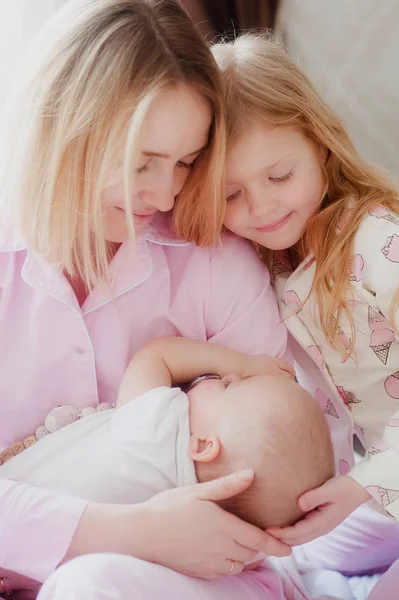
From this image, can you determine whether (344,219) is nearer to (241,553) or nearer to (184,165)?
(184,165)

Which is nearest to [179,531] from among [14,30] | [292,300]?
[292,300]

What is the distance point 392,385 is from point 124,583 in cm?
61

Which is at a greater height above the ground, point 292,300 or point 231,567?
point 292,300

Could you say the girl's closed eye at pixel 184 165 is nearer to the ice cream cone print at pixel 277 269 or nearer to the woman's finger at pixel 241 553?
the ice cream cone print at pixel 277 269

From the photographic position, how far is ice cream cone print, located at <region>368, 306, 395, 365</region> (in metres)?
1.23

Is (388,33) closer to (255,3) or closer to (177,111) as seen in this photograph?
(255,3)

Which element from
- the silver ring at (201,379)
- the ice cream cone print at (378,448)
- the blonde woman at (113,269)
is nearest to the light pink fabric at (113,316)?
the blonde woman at (113,269)

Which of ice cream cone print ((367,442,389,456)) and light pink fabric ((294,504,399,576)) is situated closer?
ice cream cone print ((367,442,389,456))

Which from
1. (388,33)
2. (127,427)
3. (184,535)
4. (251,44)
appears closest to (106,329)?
(127,427)

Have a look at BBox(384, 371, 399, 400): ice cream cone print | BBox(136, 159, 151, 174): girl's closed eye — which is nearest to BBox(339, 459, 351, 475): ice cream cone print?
BBox(384, 371, 399, 400): ice cream cone print

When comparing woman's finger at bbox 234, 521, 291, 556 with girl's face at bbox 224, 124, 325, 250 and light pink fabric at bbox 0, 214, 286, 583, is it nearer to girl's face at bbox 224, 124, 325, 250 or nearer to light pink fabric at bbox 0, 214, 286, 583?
light pink fabric at bbox 0, 214, 286, 583

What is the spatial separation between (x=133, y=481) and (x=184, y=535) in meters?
0.11

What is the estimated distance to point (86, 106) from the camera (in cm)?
100

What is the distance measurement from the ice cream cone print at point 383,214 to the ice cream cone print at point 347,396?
0.31 m
